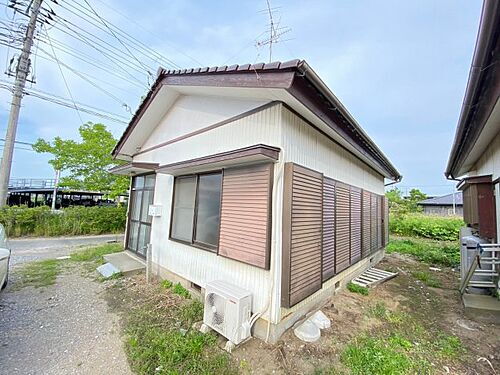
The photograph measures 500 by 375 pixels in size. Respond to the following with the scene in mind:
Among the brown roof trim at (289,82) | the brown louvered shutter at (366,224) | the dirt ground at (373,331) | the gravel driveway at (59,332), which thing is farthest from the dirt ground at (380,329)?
the brown roof trim at (289,82)

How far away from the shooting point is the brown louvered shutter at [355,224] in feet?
17.6

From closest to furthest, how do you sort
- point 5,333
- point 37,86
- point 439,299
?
point 5,333, point 439,299, point 37,86

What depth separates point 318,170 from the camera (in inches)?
158

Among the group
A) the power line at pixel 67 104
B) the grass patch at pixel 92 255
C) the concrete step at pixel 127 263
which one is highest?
the power line at pixel 67 104

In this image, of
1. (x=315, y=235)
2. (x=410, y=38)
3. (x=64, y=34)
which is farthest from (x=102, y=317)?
(x=64, y=34)

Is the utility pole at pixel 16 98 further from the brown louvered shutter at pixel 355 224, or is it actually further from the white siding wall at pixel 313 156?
the brown louvered shutter at pixel 355 224

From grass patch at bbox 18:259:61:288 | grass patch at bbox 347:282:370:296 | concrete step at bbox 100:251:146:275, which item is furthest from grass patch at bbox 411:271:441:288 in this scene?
grass patch at bbox 18:259:61:288

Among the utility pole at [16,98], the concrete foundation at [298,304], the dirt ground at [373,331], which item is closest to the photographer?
the dirt ground at [373,331]

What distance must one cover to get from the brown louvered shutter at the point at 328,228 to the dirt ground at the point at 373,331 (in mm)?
667

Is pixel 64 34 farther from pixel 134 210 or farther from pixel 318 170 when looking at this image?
pixel 318 170

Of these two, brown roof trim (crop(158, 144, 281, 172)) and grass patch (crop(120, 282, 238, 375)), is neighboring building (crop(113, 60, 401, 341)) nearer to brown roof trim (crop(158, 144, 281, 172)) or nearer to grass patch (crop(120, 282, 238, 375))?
brown roof trim (crop(158, 144, 281, 172))

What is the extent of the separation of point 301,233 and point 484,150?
5.19 metres

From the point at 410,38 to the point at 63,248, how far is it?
13.1m

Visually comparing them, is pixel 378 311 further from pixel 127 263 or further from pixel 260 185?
pixel 127 263
